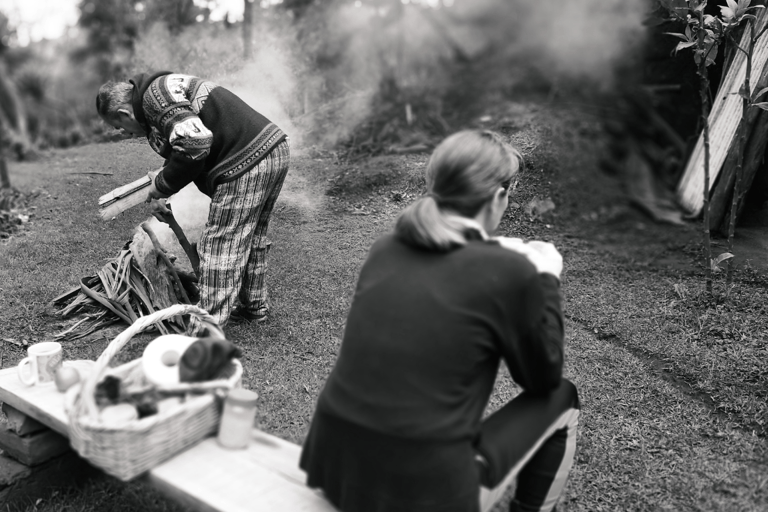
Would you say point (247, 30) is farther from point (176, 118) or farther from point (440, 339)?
point (440, 339)

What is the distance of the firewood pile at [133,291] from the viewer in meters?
4.02

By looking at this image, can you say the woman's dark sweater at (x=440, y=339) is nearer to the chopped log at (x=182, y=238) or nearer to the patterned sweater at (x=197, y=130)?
the patterned sweater at (x=197, y=130)

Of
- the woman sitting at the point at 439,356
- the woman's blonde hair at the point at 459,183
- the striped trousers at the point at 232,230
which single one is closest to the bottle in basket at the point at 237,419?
the woman sitting at the point at 439,356

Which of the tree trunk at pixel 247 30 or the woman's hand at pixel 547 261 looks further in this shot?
the tree trunk at pixel 247 30

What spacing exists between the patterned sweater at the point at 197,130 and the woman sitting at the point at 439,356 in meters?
1.91

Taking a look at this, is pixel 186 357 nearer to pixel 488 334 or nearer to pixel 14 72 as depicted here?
pixel 488 334

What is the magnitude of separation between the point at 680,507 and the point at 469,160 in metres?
1.74

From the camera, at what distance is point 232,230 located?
12.2ft

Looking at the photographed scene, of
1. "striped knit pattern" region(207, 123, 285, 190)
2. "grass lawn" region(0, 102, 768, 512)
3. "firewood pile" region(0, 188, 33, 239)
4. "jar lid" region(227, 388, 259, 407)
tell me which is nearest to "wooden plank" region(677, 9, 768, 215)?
"grass lawn" region(0, 102, 768, 512)

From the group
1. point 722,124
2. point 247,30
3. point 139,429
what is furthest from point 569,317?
point 247,30

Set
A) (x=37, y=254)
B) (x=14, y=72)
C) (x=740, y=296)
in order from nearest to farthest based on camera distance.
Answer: (x=740, y=296)
(x=37, y=254)
(x=14, y=72)

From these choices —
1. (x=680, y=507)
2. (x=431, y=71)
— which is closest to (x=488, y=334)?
(x=680, y=507)

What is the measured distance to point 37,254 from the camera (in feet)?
16.3

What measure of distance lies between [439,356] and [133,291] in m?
3.00
